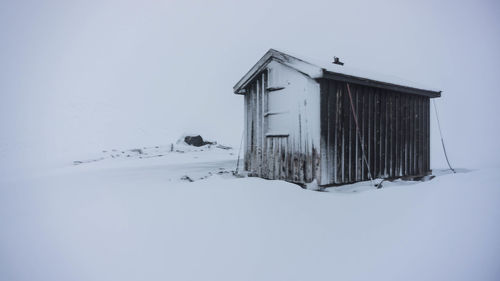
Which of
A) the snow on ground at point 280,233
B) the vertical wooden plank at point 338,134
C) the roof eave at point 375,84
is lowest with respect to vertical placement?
the snow on ground at point 280,233

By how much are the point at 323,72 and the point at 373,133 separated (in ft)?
9.42

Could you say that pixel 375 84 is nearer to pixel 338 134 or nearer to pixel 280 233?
pixel 338 134

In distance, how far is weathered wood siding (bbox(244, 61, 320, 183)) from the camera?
7.06m

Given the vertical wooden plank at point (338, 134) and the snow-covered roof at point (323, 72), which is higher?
the snow-covered roof at point (323, 72)

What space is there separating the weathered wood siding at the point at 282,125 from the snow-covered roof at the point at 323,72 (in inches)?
9.4

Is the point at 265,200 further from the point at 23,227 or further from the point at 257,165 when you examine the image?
the point at 23,227

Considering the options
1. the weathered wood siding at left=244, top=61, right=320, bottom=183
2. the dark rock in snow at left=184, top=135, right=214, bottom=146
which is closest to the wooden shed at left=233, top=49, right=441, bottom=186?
the weathered wood siding at left=244, top=61, right=320, bottom=183

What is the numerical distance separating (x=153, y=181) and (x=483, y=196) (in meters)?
8.17

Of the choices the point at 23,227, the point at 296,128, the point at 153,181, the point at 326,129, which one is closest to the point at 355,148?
the point at 326,129

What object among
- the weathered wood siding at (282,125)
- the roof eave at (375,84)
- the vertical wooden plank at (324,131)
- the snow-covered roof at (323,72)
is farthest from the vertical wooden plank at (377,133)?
the weathered wood siding at (282,125)

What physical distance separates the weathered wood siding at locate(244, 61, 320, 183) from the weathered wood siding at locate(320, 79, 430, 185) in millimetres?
344

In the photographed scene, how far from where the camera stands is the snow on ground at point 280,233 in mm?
2959

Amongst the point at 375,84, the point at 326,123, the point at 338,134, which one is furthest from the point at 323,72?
the point at 375,84

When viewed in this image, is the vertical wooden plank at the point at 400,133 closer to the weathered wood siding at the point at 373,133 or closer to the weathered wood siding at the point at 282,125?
the weathered wood siding at the point at 373,133
